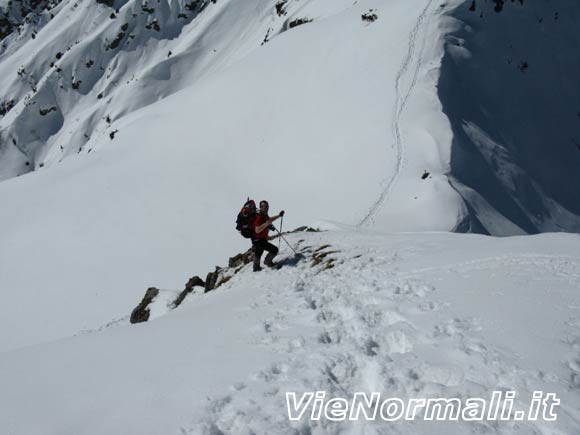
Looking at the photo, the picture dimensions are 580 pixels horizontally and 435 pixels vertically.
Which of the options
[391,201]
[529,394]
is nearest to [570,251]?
[529,394]

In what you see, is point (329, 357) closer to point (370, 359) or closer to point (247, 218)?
point (370, 359)

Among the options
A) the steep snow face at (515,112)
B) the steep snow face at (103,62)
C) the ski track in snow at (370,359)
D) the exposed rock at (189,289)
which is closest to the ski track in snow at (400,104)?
the steep snow face at (515,112)

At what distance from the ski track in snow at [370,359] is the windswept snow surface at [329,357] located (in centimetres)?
2

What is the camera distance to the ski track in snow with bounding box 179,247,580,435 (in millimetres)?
3865

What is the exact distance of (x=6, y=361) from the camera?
5379mm

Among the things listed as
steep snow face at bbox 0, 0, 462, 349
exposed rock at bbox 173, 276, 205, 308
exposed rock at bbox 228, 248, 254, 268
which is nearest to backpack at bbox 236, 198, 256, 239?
exposed rock at bbox 228, 248, 254, 268

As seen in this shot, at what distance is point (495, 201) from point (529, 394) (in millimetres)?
13847

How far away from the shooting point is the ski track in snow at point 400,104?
16.0m

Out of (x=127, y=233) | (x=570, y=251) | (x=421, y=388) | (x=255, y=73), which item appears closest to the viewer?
(x=421, y=388)

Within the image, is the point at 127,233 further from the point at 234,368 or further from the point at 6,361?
the point at 234,368

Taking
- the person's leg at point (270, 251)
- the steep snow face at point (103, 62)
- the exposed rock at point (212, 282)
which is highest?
the steep snow face at point (103, 62)

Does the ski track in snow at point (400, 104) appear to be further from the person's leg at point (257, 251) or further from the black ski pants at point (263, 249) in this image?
the person's leg at point (257, 251)

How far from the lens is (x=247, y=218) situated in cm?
963

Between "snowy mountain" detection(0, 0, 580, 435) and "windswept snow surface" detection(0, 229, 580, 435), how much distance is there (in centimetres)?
3
